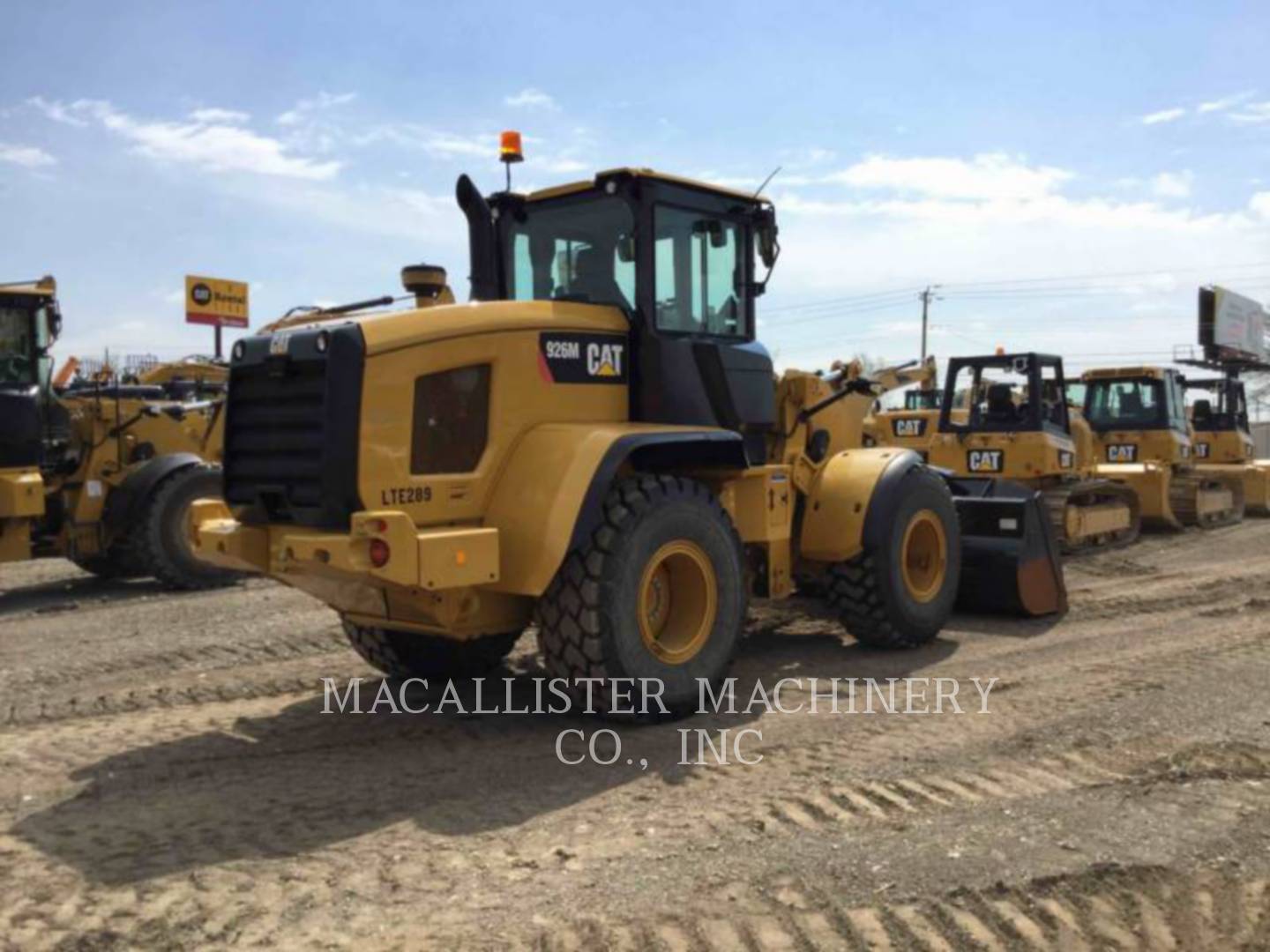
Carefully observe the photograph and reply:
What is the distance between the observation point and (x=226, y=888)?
11.9ft

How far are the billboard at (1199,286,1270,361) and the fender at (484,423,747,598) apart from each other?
26537 mm

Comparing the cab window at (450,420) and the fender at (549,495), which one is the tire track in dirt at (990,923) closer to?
the fender at (549,495)

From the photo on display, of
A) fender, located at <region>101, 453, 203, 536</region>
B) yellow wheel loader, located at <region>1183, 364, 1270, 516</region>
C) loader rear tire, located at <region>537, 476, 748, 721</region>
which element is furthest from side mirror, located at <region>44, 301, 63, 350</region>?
yellow wheel loader, located at <region>1183, 364, 1270, 516</region>

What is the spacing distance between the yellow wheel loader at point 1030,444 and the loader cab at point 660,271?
6.36 metres

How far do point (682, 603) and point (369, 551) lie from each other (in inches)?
71.1

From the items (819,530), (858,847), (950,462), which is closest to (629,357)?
(819,530)

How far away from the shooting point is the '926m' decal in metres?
5.30

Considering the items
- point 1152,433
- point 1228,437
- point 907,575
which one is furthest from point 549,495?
point 1228,437

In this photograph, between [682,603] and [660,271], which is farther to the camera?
[660,271]

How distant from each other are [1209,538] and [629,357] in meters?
11.4

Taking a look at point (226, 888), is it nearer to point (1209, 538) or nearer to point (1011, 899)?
point (1011, 899)

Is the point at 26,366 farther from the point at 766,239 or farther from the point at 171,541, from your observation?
the point at 766,239

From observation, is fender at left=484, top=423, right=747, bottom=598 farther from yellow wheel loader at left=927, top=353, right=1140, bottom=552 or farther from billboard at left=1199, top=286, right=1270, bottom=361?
billboard at left=1199, top=286, right=1270, bottom=361

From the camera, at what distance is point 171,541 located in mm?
10578
